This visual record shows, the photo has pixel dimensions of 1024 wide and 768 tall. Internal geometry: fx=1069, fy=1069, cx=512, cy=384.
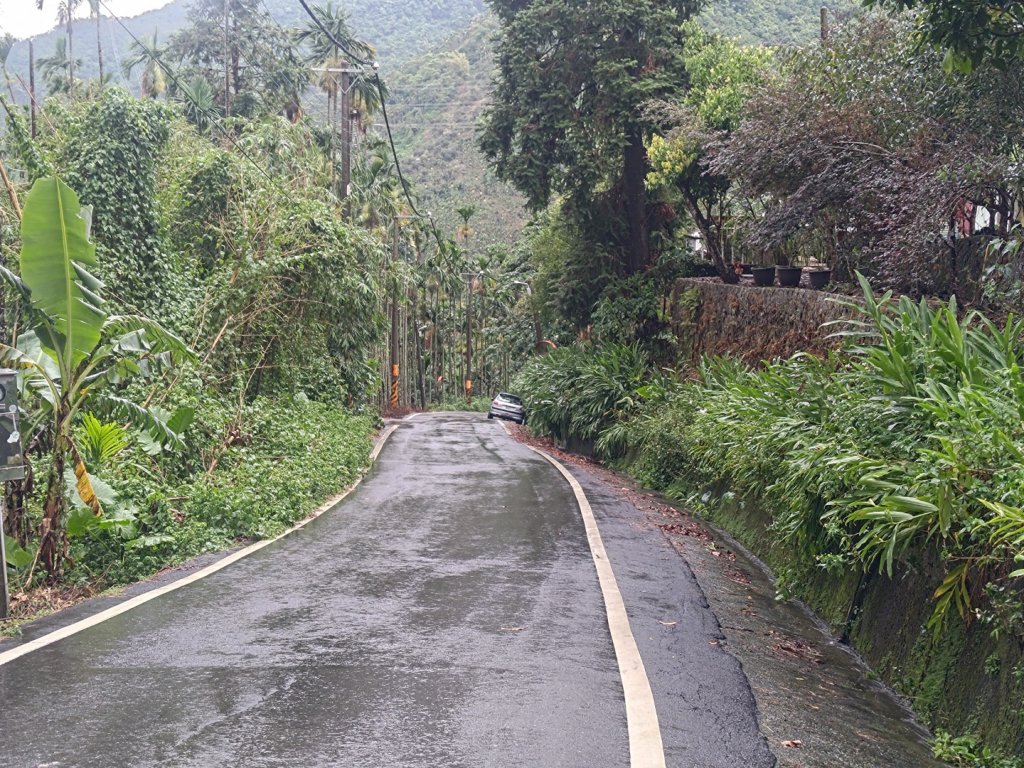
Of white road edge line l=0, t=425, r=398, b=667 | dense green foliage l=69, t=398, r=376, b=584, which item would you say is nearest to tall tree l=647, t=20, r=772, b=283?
dense green foliage l=69, t=398, r=376, b=584

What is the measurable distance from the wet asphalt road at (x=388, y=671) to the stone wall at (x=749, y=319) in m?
7.24

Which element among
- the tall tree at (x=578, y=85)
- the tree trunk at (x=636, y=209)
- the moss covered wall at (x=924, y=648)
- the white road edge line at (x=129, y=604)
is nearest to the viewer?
the moss covered wall at (x=924, y=648)

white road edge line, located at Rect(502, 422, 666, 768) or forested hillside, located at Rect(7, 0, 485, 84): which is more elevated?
forested hillside, located at Rect(7, 0, 485, 84)

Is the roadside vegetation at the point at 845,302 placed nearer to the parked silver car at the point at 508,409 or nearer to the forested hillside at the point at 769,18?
the parked silver car at the point at 508,409

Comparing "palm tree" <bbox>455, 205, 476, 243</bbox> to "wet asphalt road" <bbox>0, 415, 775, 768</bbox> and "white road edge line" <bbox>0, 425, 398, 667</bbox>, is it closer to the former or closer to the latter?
"white road edge line" <bbox>0, 425, 398, 667</bbox>

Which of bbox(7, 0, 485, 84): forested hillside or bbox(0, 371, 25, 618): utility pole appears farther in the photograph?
bbox(7, 0, 485, 84): forested hillside

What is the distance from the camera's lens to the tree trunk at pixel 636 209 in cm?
2931

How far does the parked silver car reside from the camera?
149ft

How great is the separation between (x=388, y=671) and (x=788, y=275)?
1680 cm

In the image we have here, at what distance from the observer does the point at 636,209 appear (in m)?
29.9

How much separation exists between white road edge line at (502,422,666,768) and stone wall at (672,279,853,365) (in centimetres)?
652

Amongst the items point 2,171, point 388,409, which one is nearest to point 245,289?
point 2,171

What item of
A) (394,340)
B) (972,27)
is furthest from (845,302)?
(394,340)

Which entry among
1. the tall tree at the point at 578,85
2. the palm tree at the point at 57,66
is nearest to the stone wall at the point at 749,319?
the tall tree at the point at 578,85
